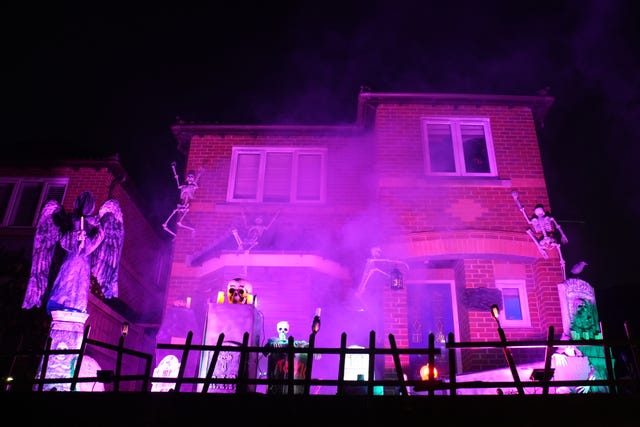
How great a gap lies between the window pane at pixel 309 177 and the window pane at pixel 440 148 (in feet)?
10.2

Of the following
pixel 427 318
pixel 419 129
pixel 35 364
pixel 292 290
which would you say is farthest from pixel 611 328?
pixel 35 364

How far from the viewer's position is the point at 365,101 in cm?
1250

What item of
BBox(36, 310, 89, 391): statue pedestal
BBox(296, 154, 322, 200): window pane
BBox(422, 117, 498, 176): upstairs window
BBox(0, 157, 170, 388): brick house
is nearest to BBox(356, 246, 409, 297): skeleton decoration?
BBox(422, 117, 498, 176): upstairs window

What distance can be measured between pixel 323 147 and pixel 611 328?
12.1 metres

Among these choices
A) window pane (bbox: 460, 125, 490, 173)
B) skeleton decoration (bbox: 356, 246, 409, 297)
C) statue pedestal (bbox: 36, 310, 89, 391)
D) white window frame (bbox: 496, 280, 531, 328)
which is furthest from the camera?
window pane (bbox: 460, 125, 490, 173)

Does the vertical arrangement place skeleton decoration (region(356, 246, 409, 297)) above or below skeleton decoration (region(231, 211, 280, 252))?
below

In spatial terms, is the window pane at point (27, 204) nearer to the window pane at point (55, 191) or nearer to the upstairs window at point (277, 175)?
the window pane at point (55, 191)

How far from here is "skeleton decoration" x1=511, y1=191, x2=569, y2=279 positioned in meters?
10.8

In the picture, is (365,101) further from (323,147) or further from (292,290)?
(292,290)

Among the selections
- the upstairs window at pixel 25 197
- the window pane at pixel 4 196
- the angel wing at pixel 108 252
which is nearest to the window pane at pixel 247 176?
the angel wing at pixel 108 252

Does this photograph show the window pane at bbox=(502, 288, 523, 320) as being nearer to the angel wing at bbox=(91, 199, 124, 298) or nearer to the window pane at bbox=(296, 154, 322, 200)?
the window pane at bbox=(296, 154, 322, 200)

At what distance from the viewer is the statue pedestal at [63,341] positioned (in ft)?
26.3

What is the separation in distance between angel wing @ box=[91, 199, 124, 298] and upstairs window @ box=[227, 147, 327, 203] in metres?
4.08

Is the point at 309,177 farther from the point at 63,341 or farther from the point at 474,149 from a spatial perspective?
the point at 63,341
